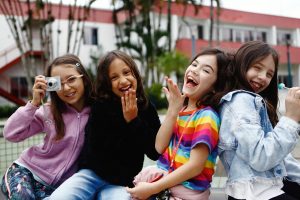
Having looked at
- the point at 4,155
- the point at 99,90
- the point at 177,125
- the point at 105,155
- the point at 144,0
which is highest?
the point at 144,0

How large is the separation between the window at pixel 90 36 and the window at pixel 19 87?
397 cm

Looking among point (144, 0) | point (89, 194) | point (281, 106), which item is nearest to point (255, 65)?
point (281, 106)

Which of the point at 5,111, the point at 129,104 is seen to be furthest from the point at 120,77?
the point at 5,111

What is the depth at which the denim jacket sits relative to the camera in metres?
1.47

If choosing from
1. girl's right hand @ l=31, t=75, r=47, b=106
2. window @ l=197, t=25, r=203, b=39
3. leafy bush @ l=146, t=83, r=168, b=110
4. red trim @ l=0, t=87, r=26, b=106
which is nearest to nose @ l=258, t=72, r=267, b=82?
girl's right hand @ l=31, t=75, r=47, b=106

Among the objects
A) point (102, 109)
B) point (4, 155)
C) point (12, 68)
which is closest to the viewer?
point (102, 109)

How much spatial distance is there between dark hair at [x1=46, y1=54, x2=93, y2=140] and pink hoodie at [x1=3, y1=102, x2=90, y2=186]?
1.3 inches

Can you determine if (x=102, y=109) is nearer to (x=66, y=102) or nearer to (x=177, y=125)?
(x=66, y=102)

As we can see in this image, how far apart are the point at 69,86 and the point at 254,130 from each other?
3.55ft

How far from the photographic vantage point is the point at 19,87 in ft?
68.9

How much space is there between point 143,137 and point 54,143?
542mm

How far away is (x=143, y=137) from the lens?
1.93m

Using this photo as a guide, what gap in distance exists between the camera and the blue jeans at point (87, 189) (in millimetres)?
1900

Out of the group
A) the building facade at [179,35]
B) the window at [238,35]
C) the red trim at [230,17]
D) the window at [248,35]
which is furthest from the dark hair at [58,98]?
the window at [248,35]
